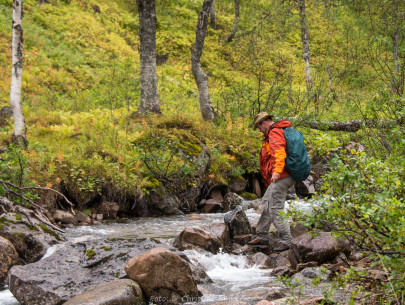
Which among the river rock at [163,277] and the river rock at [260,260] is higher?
the river rock at [163,277]

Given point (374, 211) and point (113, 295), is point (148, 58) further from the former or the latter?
point (374, 211)

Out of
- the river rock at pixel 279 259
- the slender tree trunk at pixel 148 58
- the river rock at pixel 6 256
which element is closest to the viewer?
the river rock at pixel 6 256

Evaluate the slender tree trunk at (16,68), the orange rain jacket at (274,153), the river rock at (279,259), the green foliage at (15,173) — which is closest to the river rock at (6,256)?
the green foliage at (15,173)

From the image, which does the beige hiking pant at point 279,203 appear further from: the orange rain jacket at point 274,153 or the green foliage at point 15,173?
the green foliage at point 15,173

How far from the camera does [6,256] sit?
17.5 ft

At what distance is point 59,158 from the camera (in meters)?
9.10

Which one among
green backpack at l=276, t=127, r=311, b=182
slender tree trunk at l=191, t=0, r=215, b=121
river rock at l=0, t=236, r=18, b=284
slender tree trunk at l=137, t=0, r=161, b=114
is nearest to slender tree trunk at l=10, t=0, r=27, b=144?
slender tree trunk at l=137, t=0, r=161, b=114

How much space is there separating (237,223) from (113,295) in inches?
155

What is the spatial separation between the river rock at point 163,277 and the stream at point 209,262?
0.90 ft

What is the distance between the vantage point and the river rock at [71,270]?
4598 mm

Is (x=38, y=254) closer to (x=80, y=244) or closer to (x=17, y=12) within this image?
(x=80, y=244)

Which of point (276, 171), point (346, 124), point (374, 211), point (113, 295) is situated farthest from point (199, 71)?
point (374, 211)

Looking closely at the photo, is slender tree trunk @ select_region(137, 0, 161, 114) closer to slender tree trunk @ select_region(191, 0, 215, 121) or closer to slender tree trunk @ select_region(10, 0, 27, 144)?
slender tree trunk @ select_region(191, 0, 215, 121)

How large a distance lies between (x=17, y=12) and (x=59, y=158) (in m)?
4.13
